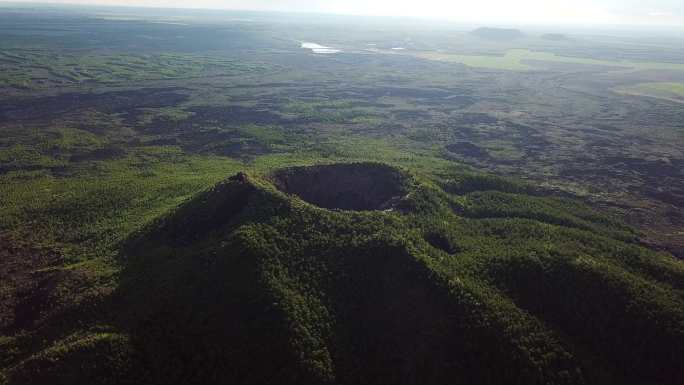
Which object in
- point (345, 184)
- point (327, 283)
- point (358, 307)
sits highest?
point (345, 184)

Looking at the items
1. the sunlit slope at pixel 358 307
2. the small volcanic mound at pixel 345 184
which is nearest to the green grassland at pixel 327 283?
the sunlit slope at pixel 358 307

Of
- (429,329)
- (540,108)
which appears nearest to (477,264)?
(429,329)

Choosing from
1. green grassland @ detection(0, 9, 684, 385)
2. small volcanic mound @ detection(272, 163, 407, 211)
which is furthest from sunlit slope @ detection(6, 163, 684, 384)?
small volcanic mound @ detection(272, 163, 407, 211)

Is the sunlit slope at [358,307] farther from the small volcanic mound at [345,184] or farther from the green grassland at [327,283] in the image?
the small volcanic mound at [345,184]

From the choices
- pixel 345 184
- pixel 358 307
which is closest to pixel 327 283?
pixel 358 307

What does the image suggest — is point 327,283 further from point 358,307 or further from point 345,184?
point 345,184
